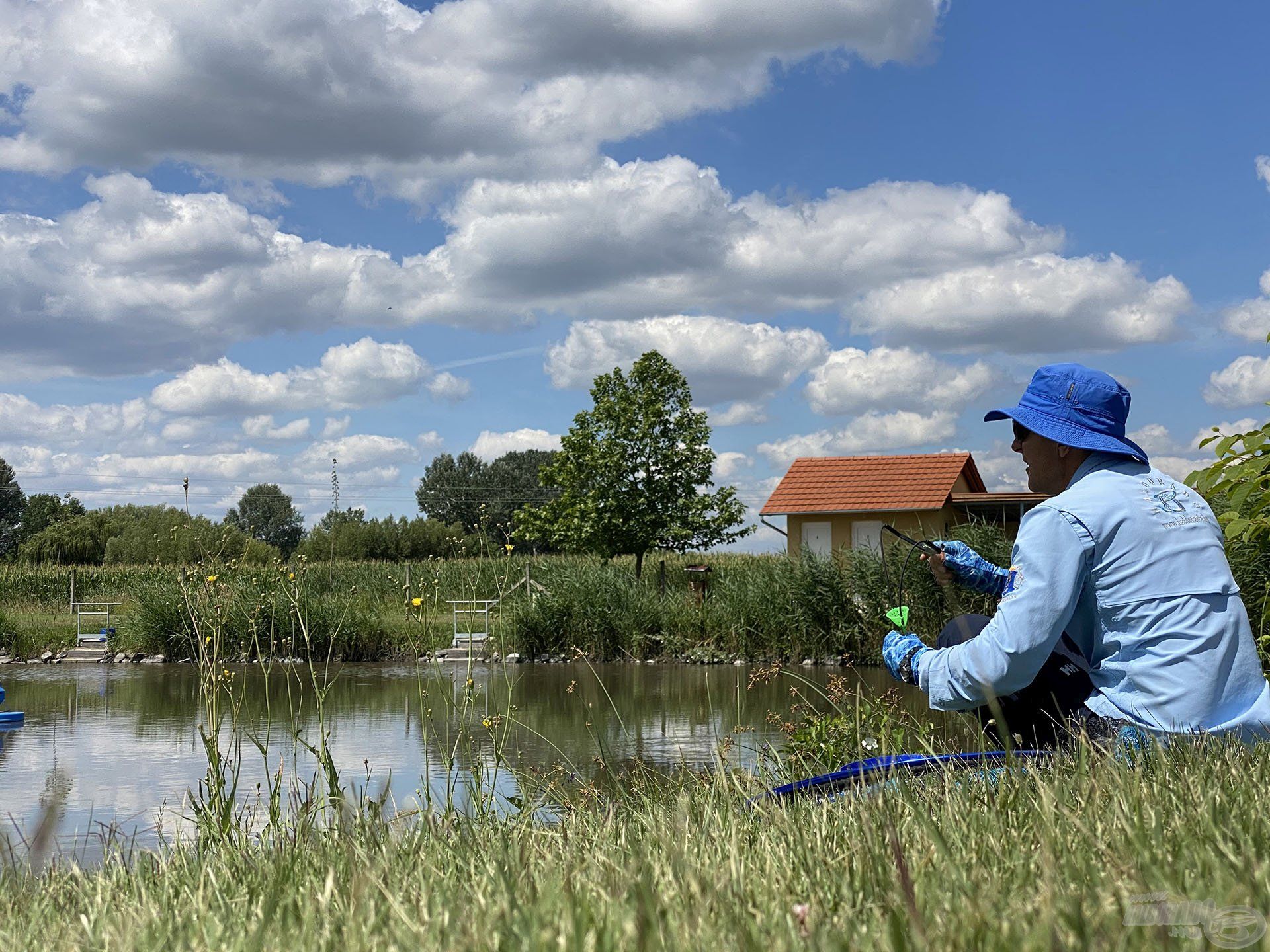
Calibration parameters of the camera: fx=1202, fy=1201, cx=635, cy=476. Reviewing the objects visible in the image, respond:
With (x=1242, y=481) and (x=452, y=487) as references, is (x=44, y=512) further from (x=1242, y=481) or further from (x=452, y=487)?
(x=1242, y=481)

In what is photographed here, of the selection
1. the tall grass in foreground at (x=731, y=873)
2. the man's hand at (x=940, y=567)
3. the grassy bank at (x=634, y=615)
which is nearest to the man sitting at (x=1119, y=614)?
the tall grass in foreground at (x=731, y=873)

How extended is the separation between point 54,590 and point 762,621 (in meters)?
23.5

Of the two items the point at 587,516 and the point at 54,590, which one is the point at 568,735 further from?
the point at 54,590

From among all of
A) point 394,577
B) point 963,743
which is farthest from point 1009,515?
point 963,743

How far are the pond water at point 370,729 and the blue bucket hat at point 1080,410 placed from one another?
132cm

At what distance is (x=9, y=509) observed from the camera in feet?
297

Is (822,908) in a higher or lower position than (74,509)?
lower

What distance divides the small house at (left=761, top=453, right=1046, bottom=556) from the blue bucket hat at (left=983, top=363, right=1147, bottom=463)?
84.4 feet

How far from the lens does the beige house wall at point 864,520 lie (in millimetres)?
29484

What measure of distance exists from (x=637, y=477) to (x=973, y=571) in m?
22.4

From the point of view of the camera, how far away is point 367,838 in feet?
9.61

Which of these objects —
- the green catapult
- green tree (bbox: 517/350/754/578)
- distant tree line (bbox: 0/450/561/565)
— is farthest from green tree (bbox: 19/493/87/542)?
the green catapult

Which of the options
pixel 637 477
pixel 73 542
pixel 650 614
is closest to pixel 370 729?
pixel 650 614

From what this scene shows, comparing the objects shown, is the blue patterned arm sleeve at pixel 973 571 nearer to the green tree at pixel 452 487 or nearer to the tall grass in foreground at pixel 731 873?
the tall grass in foreground at pixel 731 873
